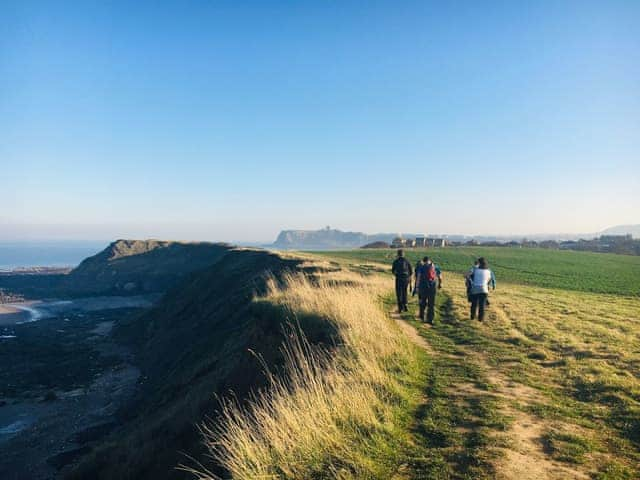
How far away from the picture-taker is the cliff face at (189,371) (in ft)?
41.8

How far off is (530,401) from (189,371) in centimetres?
2051

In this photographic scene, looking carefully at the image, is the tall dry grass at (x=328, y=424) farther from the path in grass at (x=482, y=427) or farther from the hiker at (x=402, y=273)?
the hiker at (x=402, y=273)

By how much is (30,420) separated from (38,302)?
79.2 metres

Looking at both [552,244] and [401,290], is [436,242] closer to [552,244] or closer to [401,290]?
[552,244]

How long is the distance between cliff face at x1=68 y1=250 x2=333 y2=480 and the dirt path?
453 cm

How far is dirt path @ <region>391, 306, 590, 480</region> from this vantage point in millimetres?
4809

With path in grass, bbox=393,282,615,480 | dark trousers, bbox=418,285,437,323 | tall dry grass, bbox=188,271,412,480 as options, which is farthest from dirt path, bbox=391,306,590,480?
dark trousers, bbox=418,285,437,323

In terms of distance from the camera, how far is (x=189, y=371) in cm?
2289

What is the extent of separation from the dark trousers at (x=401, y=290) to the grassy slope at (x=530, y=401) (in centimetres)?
194

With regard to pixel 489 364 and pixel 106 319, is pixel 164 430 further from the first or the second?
pixel 106 319

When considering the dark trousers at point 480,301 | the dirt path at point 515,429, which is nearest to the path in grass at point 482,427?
the dirt path at point 515,429

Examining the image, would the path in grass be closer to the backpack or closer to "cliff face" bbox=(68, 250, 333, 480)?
"cliff face" bbox=(68, 250, 333, 480)

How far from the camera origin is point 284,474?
4.71m

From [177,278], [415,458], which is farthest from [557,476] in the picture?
[177,278]
